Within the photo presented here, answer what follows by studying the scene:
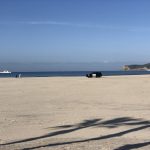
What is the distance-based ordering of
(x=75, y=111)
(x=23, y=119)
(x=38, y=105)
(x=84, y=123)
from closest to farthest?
(x=84, y=123)
(x=23, y=119)
(x=75, y=111)
(x=38, y=105)

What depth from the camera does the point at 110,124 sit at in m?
12.2

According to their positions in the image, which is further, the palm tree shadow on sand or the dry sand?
the palm tree shadow on sand

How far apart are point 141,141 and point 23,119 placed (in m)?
4.93

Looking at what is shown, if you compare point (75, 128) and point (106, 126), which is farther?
point (106, 126)

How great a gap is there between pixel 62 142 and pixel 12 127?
8.81 ft

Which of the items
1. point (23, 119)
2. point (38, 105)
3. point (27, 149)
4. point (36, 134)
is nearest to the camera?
point (27, 149)

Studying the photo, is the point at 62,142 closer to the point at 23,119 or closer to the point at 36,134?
the point at 36,134

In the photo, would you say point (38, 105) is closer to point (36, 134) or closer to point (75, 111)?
point (75, 111)

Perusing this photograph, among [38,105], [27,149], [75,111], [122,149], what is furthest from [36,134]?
[38,105]

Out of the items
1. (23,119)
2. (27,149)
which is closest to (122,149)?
(27,149)

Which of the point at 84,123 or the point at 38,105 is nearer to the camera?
the point at 84,123

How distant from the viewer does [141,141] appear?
31.3 feet

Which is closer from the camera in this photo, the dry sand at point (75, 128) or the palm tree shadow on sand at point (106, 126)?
the dry sand at point (75, 128)

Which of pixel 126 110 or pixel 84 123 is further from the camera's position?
pixel 126 110
